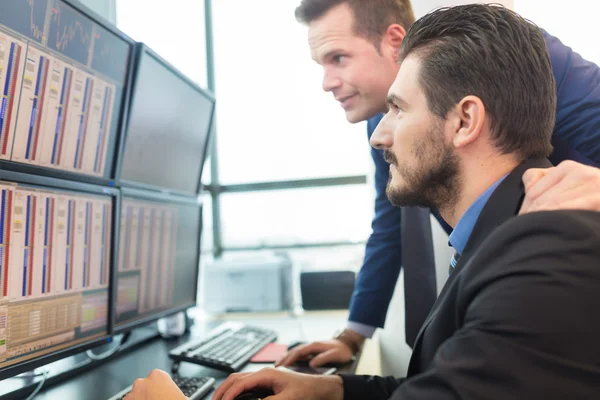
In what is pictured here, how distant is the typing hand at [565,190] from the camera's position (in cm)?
58

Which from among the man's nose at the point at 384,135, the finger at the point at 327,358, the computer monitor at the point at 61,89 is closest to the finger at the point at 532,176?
the man's nose at the point at 384,135

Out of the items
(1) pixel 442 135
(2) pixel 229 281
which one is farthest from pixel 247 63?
(1) pixel 442 135

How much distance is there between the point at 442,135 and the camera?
82 cm

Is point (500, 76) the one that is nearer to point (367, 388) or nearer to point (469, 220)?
point (469, 220)

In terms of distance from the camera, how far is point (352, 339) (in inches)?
53.5

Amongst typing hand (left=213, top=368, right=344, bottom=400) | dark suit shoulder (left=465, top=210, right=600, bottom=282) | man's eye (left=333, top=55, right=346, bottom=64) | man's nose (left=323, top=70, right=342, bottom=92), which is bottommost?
typing hand (left=213, top=368, right=344, bottom=400)

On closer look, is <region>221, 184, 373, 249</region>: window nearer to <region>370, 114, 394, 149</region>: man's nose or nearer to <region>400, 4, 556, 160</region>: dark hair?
<region>370, 114, 394, 149</region>: man's nose

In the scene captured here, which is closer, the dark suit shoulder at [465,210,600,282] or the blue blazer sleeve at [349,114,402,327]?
the dark suit shoulder at [465,210,600,282]

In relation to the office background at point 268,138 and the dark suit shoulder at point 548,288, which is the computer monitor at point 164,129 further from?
the office background at point 268,138

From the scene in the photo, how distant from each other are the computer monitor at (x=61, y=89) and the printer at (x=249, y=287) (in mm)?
1328

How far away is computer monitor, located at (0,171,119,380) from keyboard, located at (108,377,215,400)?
6.7 inches

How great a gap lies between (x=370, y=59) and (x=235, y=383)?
37.9 inches

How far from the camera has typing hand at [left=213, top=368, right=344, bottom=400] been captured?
2.80ft

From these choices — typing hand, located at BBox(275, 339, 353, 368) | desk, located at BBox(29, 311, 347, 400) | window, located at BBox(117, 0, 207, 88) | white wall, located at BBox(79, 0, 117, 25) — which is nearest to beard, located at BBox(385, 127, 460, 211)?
typing hand, located at BBox(275, 339, 353, 368)
